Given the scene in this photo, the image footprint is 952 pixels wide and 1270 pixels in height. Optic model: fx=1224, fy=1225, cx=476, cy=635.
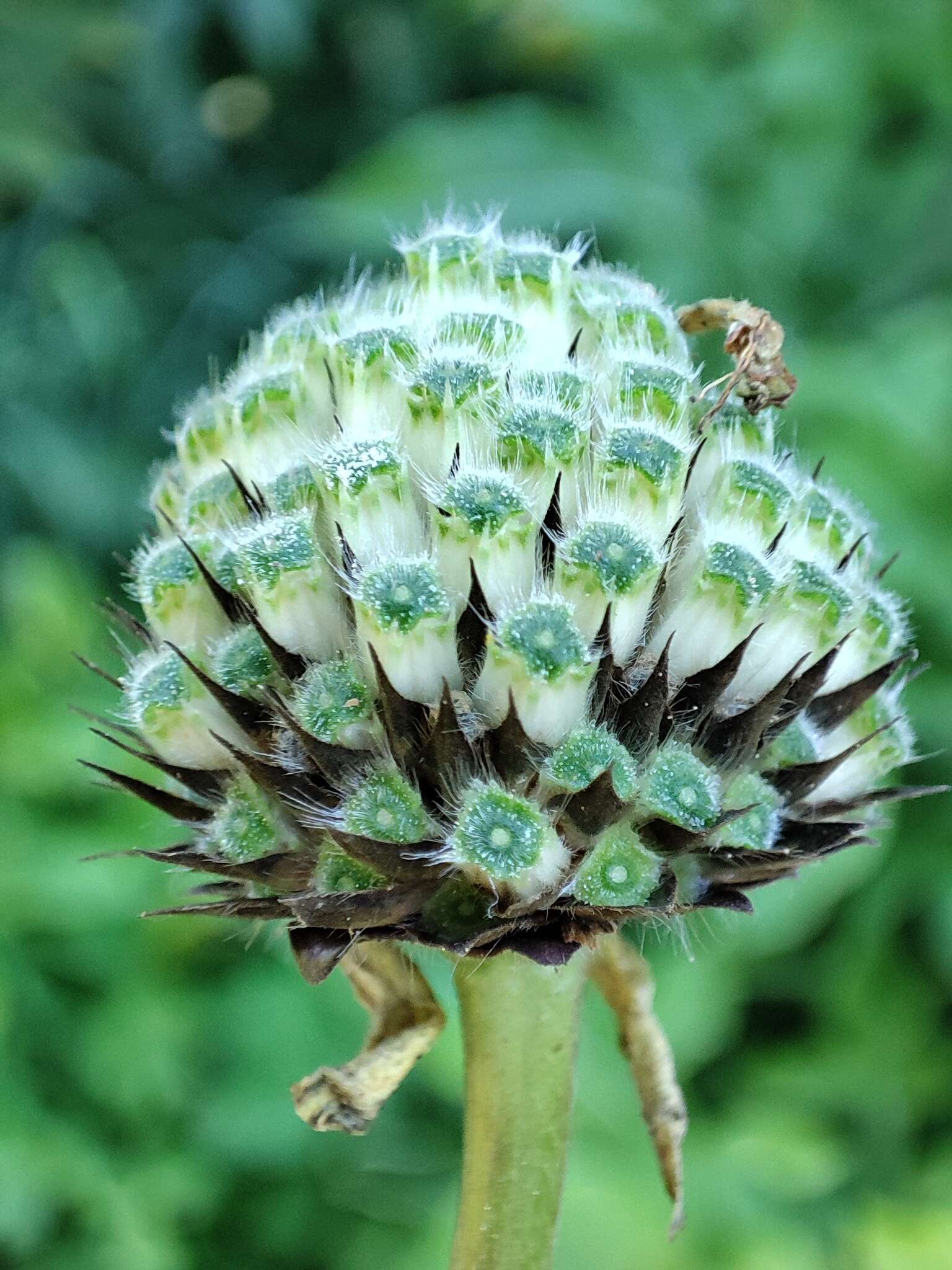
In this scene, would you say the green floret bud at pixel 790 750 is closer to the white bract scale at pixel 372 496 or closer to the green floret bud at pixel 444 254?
the white bract scale at pixel 372 496

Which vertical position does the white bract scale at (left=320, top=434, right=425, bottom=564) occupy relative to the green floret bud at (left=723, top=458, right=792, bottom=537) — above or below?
above

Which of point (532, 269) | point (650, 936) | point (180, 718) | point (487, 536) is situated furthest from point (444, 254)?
point (650, 936)

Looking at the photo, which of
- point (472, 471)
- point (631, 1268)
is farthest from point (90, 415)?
point (472, 471)

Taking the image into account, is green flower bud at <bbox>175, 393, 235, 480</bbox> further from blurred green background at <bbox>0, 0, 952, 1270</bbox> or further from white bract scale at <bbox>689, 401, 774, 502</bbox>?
blurred green background at <bbox>0, 0, 952, 1270</bbox>

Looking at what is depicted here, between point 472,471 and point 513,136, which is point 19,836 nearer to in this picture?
point 472,471

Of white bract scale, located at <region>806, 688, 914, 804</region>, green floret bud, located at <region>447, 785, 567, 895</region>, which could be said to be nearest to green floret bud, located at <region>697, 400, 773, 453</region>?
white bract scale, located at <region>806, 688, 914, 804</region>

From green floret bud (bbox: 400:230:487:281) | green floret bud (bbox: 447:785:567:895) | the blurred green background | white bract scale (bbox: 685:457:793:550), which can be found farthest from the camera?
the blurred green background

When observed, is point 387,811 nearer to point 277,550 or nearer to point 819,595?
point 277,550
